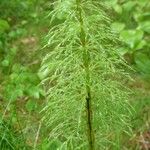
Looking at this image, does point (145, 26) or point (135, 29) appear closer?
point (145, 26)

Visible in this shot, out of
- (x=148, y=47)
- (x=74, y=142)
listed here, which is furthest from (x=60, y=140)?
(x=148, y=47)

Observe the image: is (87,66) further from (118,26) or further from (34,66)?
(34,66)

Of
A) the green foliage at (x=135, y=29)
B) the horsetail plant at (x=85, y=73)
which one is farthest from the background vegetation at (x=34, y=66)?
the horsetail plant at (x=85, y=73)

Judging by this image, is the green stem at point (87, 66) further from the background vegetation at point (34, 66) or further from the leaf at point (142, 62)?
the leaf at point (142, 62)

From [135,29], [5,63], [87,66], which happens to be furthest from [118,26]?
[87,66]

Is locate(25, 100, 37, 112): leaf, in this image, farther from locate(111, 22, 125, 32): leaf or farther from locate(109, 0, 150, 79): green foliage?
locate(111, 22, 125, 32): leaf

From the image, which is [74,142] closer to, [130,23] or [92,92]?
[92,92]
